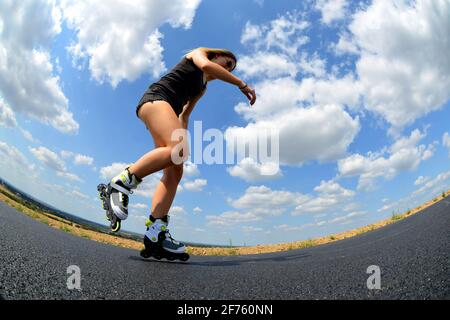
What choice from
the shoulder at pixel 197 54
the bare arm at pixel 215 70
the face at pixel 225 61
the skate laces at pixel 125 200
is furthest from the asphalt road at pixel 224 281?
the face at pixel 225 61

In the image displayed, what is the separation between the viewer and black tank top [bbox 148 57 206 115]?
2.63m

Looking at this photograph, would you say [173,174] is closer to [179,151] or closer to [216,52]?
[179,151]

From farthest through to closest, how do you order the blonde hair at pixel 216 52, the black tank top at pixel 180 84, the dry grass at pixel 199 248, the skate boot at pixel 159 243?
1. the dry grass at pixel 199 248
2. the blonde hair at pixel 216 52
3. the black tank top at pixel 180 84
4. the skate boot at pixel 159 243

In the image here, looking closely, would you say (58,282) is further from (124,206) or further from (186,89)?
(186,89)

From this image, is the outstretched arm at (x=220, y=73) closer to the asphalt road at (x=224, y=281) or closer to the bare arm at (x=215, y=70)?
the bare arm at (x=215, y=70)

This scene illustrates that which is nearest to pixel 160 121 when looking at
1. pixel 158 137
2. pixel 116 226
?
pixel 158 137

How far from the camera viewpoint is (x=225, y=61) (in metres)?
2.99

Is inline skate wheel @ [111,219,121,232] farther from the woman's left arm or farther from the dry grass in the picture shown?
the dry grass

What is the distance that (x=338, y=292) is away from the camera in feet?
3.98

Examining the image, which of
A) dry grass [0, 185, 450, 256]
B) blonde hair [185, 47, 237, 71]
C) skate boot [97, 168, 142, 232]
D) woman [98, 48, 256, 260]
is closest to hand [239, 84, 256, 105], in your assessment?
woman [98, 48, 256, 260]

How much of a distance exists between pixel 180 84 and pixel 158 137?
65 centimetres

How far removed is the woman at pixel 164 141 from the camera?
232 centimetres
